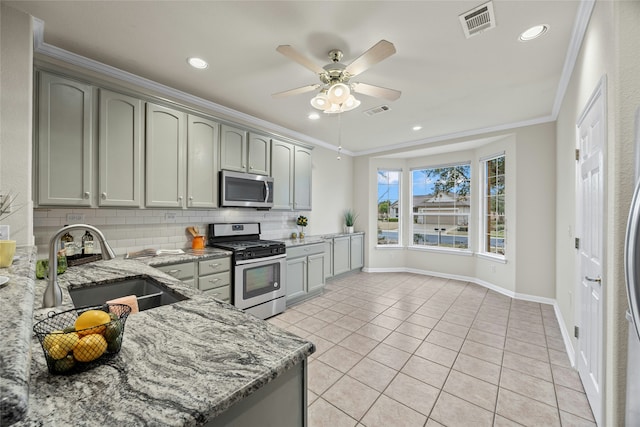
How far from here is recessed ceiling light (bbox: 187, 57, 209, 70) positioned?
2385 millimetres

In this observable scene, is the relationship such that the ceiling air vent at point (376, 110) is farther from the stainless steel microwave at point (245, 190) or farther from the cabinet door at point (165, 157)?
the cabinet door at point (165, 157)

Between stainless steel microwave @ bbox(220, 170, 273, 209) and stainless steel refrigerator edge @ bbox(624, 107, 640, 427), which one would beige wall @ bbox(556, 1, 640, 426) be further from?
stainless steel microwave @ bbox(220, 170, 273, 209)

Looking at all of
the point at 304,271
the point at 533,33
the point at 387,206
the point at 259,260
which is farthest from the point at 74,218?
the point at 387,206

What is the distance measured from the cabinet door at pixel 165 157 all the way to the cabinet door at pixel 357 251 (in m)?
3.42

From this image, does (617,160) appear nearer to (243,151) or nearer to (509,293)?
(243,151)

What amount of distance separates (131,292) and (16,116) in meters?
1.38

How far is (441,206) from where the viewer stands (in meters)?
5.40

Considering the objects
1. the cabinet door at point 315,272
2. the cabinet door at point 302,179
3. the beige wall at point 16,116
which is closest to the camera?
the beige wall at point 16,116

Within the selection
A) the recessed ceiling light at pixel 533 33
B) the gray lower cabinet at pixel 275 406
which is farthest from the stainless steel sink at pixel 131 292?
the recessed ceiling light at pixel 533 33

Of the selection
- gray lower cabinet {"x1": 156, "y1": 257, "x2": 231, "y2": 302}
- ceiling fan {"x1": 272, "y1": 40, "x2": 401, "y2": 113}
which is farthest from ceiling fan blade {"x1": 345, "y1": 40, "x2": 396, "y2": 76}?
gray lower cabinet {"x1": 156, "y1": 257, "x2": 231, "y2": 302}

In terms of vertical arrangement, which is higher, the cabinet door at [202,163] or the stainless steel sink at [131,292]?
the cabinet door at [202,163]

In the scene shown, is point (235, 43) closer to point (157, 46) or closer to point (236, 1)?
point (236, 1)

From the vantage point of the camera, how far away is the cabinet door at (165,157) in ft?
8.59

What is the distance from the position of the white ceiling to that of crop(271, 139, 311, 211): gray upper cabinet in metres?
0.73
